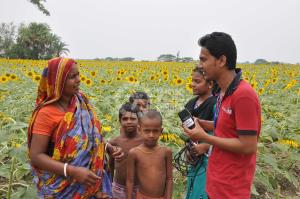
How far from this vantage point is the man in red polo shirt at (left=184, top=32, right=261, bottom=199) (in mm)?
1805

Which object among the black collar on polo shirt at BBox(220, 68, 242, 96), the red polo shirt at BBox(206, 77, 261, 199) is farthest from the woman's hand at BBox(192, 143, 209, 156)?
the black collar on polo shirt at BBox(220, 68, 242, 96)

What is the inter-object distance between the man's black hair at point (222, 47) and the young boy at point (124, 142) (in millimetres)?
976

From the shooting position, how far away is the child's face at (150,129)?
244 centimetres

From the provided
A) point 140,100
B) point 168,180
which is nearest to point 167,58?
point 140,100

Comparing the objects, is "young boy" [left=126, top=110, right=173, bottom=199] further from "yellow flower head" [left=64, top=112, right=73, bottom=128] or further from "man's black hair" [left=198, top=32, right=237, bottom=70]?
"man's black hair" [left=198, top=32, right=237, bottom=70]

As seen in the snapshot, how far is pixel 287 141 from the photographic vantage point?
13.6 feet

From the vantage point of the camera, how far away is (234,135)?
74.7 inches

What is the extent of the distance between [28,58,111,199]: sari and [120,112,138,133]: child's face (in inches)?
22.7

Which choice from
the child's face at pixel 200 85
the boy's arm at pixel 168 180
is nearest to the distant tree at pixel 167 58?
the child's face at pixel 200 85

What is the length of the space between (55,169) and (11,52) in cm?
2956

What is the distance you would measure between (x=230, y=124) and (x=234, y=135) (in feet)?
0.19

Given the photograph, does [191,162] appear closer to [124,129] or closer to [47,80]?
[124,129]

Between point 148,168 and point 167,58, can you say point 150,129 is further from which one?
point 167,58

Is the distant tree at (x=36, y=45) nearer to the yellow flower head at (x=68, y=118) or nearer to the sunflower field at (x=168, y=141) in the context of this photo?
the sunflower field at (x=168, y=141)
